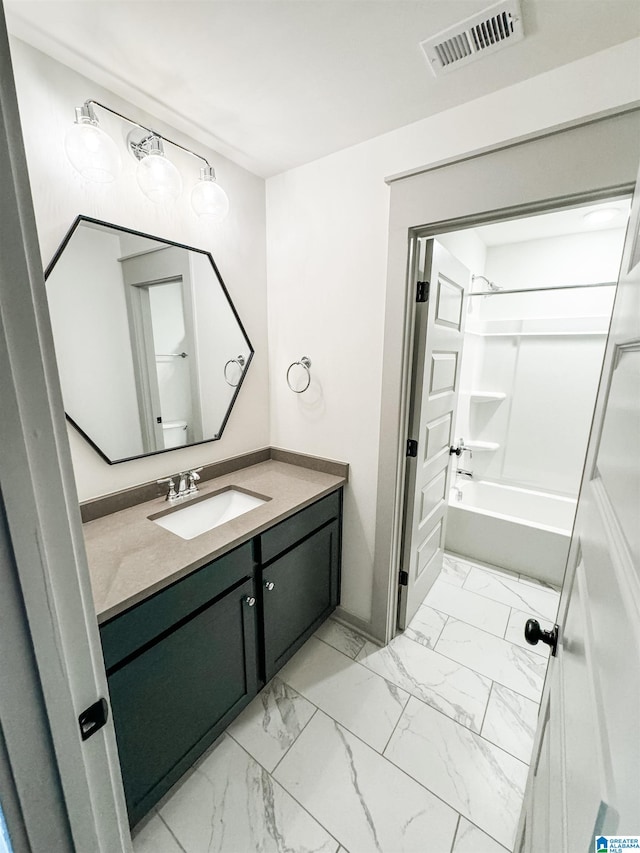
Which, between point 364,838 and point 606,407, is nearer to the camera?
point 606,407

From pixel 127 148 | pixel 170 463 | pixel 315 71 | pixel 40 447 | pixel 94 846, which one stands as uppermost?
pixel 315 71

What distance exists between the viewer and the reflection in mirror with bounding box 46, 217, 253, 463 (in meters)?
1.21

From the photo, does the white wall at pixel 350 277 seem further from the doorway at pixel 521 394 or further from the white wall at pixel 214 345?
the doorway at pixel 521 394

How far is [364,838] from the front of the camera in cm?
106


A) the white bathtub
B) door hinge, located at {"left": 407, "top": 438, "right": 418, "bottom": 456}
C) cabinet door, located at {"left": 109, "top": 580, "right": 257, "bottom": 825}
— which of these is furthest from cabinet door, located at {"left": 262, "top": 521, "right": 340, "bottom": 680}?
the white bathtub

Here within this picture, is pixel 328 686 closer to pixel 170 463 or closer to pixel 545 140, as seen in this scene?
pixel 170 463

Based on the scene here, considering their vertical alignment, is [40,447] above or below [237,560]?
above

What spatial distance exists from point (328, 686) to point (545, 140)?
2312mm

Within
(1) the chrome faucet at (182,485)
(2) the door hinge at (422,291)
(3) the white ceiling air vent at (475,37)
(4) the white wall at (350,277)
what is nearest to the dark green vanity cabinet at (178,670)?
(1) the chrome faucet at (182,485)

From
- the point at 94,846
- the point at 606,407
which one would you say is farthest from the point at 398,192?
the point at 94,846

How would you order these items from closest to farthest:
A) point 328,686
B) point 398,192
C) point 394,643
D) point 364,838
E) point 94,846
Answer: point 94,846 → point 364,838 → point 398,192 → point 328,686 → point 394,643

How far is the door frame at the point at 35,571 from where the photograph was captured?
39 centimetres

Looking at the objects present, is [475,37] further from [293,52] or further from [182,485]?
[182,485]

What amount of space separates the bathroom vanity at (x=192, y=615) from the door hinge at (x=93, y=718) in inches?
13.5
